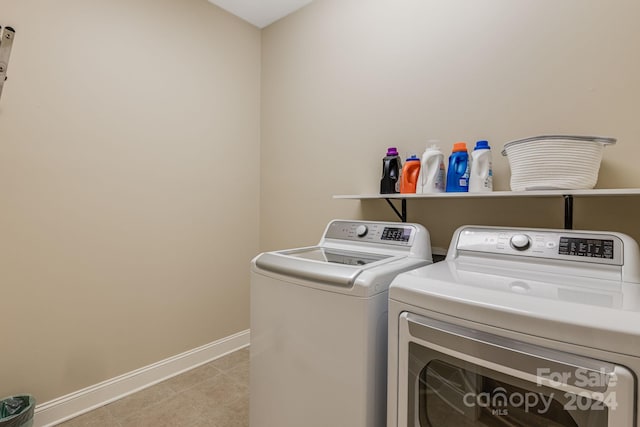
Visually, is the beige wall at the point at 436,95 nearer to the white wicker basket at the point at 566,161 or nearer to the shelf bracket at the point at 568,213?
the shelf bracket at the point at 568,213

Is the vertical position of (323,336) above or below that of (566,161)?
below

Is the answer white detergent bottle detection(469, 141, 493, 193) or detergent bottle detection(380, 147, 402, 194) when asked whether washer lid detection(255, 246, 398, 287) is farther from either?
white detergent bottle detection(469, 141, 493, 193)

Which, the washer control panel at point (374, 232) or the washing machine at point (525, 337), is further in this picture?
the washer control panel at point (374, 232)

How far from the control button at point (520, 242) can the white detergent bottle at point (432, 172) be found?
0.43 metres

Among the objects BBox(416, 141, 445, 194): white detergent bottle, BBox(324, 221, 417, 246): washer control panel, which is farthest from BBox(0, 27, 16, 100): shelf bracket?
BBox(416, 141, 445, 194): white detergent bottle

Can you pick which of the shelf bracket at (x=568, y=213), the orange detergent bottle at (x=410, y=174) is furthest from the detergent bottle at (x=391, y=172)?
the shelf bracket at (x=568, y=213)

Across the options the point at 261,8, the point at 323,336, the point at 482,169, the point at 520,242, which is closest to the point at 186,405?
the point at 323,336

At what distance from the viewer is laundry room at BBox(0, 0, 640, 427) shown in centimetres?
139

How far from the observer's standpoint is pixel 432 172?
1.55m

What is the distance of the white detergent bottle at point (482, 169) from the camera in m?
1.41

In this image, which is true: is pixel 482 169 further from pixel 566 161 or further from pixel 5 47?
pixel 5 47

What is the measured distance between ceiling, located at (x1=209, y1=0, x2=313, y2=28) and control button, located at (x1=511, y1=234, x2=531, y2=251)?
7.06 feet

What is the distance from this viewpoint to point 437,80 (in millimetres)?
1715

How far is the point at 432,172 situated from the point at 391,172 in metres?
0.26
